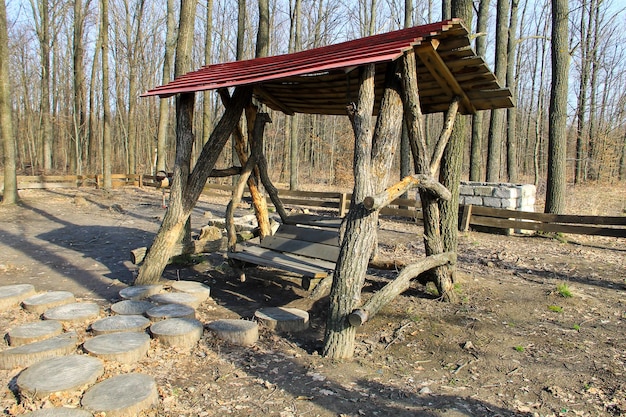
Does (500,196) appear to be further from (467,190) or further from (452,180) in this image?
(452,180)

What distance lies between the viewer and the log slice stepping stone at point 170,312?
4.61m

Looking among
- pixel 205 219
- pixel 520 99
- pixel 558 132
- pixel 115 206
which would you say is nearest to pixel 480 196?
pixel 558 132

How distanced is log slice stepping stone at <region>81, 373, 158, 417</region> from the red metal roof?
3087 mm

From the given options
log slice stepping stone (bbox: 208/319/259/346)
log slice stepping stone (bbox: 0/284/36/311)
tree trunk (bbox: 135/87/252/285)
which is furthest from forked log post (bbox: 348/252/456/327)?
log slice stepping stone (bbox: 0/284/36/311)

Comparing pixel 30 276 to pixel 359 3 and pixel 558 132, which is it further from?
pixel 359 3

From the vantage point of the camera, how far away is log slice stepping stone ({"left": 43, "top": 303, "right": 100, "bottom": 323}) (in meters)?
4.48

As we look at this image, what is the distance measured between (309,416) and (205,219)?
406 inches

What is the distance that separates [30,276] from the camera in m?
6.56

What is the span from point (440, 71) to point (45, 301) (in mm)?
5387

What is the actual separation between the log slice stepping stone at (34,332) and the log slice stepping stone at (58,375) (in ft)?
2.09

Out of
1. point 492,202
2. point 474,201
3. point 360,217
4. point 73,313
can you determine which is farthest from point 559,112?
point 73,313

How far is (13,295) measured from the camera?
506 cm

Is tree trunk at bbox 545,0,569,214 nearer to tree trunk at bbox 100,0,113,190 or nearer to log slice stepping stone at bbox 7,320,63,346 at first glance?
log slice stepping stone at bbox 7,320,63,346

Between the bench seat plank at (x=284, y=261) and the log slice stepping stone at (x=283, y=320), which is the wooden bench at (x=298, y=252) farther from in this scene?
the log slice stepping stone at (x=283, y=320)
